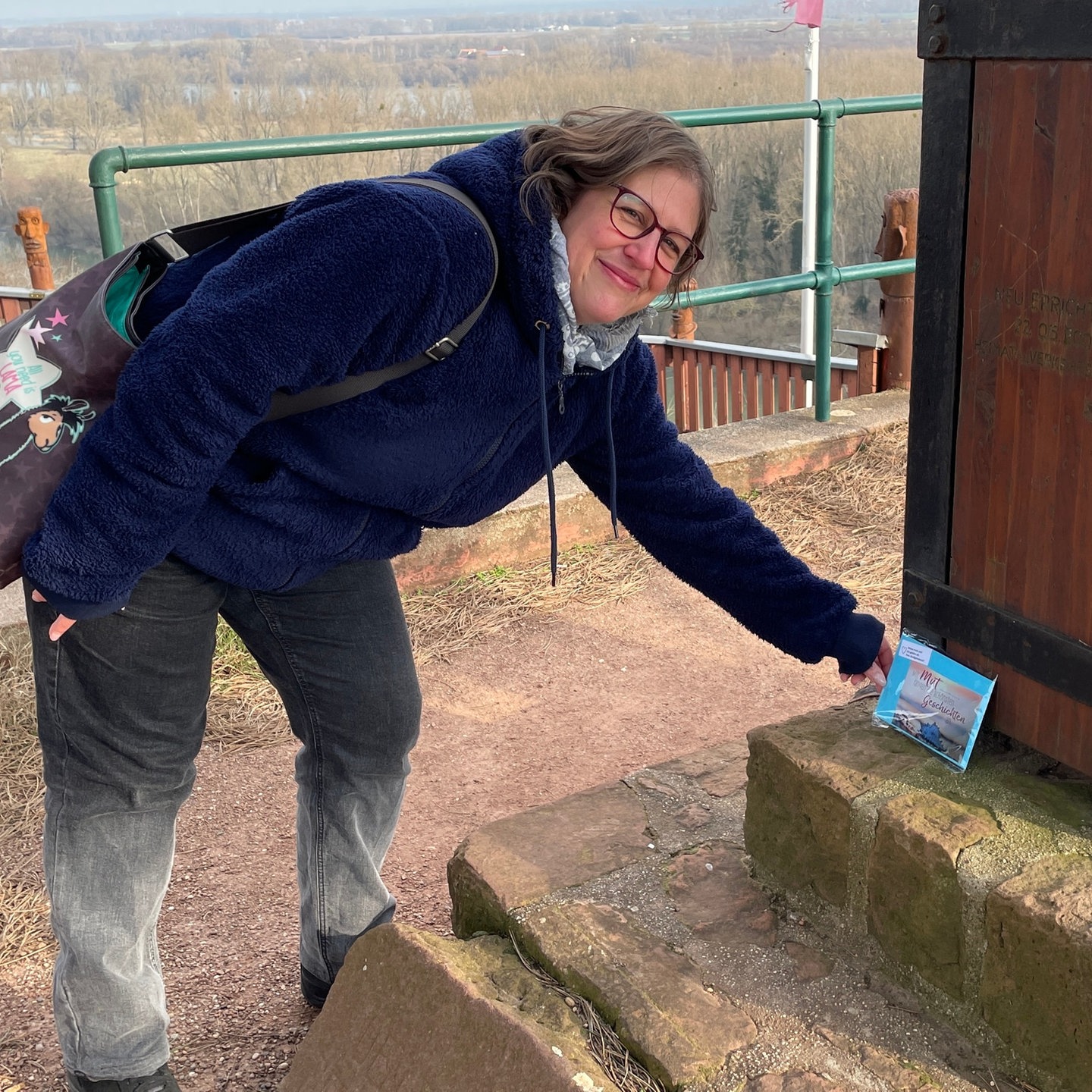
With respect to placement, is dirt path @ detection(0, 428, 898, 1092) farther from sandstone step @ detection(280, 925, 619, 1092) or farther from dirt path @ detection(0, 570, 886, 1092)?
sandstone step @ detection(280, 925, 619, 1092)

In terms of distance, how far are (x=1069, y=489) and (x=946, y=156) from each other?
450 millimetres

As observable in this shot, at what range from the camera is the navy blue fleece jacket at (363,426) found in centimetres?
151

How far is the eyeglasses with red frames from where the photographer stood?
167 centimetres

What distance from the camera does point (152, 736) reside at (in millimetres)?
1762

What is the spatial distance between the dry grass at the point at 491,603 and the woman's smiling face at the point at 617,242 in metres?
1.58

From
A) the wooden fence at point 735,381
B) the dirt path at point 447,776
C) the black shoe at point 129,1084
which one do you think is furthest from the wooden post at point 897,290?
the black shoe at point 129,1084

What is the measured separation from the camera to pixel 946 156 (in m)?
1.65

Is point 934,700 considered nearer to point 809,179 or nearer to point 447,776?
point 447,776

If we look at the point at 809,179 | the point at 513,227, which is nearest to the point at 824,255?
the point at 513,227

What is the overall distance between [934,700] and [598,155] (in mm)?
879

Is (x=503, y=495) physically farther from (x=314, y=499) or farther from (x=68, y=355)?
(x=68, y=355)

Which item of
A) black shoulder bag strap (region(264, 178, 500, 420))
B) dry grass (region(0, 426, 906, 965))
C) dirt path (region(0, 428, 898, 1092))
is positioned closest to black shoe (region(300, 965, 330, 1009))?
dirt path (region(0, 428, 898, 1092))

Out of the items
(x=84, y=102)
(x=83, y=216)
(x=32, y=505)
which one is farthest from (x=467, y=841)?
(x=84, y=102)

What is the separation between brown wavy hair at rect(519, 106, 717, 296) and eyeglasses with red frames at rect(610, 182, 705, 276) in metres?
0.03
